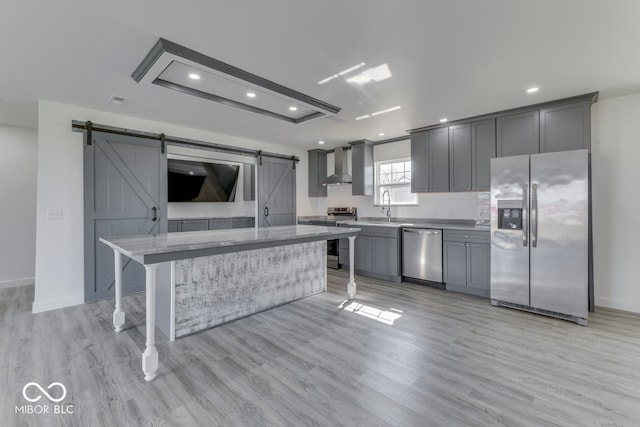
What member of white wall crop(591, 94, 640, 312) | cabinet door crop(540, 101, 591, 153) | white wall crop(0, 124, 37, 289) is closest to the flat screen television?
white wall crop(0, 124, 37, 289)

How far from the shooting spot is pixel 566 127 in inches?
135

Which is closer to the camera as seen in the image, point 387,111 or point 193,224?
point 387,111

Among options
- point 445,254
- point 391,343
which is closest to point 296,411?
point 391,343

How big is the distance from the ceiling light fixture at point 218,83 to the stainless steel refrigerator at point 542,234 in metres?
2.35

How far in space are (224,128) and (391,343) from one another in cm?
398

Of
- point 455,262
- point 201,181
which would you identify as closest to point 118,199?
point 201,181

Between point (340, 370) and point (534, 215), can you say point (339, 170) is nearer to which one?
point (534, 215)

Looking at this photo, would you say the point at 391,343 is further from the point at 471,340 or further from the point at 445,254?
the point at 445,254

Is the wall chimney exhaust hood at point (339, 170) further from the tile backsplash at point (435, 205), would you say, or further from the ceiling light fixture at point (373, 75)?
the ceiling light fixture at point (373, 75)

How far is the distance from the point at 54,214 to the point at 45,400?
2.54 metres

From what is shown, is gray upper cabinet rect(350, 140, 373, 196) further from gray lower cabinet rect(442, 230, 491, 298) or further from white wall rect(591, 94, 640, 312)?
white wall rect(591, 94, 640, 312)

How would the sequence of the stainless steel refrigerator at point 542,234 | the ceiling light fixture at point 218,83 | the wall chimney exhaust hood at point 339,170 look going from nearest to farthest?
the ceiling light fixture at point 218,83 < the stainless steel refrigerator at point 542,234 < the wall chimney exhaust hood at point 339,170

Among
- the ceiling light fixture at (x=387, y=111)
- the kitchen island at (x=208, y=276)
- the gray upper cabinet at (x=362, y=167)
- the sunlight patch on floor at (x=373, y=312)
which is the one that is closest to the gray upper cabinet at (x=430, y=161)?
the gray upper cabinet at (x=362, y=167)

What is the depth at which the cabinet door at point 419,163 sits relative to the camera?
4688 millimetres
